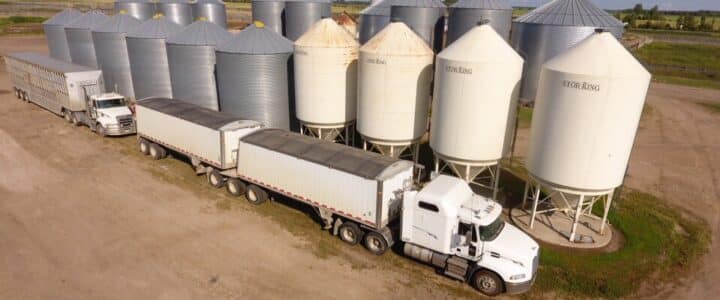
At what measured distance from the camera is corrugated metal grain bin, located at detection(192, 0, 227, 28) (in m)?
40.7

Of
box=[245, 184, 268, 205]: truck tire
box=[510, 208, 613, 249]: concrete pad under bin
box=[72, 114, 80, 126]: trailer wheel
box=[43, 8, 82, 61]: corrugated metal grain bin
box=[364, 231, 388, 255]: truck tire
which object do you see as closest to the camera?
box=[364, 231, 388, 255]: truck tire

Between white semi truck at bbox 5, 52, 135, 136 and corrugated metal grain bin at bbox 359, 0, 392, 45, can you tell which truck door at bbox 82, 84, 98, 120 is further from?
corrugated metal grain bin at bbox 359, 0, 392, 45

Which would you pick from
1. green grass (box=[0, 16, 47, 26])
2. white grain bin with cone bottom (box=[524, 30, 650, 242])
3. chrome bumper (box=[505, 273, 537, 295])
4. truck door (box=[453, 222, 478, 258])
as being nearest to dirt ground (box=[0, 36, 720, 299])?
truck door (box=[453, 222, 478, 258])

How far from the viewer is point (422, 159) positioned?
1008 inches

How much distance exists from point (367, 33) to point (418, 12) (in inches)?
295

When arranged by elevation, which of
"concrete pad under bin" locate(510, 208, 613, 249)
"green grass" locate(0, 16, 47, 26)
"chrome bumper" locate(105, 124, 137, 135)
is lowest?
"concrete pad under bin" locate(510, 208, 613, 249)

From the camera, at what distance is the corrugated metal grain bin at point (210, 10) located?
4069cm

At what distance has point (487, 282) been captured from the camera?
13469mm

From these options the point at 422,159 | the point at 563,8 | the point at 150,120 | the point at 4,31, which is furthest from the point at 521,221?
the point at 4,31

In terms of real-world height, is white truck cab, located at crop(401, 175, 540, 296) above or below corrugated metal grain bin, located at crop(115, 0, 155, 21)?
below

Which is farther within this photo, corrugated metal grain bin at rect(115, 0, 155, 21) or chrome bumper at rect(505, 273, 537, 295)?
corrugated metal grain bin at rect(115, 0, 155, 21)

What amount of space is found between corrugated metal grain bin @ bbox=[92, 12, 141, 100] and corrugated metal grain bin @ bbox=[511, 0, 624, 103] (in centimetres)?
2704

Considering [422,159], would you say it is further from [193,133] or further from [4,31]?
[4,31]

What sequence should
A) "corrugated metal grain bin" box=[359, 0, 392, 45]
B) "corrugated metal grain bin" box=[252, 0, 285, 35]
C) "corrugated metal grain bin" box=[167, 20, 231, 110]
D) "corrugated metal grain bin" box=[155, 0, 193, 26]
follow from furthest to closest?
"corrugated metal grain bin" box=[155, 0, 193, 26] → "corrugated metal grain bin" box=[252, 0, 285, 35] → "corrugated metal grain bin" box=[359, 0, 392, 45] → "corrugated metal grain bin" box=[167, 20, 231, 110]
